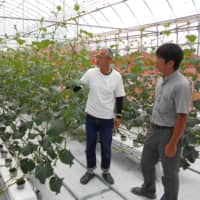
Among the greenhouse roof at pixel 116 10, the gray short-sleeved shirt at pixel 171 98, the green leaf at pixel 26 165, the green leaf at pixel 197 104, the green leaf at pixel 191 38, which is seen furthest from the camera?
the greenhouse roof at pixel 116 10

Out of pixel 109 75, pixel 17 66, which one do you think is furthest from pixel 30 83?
pixel 109 75

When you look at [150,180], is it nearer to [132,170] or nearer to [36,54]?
[132,170]

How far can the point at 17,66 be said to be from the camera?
1.85 meters

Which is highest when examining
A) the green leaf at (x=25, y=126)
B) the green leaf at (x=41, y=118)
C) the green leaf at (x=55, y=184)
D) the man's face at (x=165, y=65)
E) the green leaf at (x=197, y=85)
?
the man's face at (x=165, y=65)

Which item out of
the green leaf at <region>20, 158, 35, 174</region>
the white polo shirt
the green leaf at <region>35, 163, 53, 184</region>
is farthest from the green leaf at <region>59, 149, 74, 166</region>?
the white polo shirt

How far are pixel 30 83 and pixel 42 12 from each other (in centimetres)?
1378

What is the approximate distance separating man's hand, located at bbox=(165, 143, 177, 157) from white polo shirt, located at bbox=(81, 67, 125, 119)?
2.25 feet

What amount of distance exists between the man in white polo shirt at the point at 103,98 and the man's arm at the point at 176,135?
70 centimetres

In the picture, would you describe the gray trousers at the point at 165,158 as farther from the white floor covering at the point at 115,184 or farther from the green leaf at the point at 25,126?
the green leaf at the point at 25,126

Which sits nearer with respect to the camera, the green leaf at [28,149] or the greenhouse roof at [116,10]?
the green leaf at [28,149]

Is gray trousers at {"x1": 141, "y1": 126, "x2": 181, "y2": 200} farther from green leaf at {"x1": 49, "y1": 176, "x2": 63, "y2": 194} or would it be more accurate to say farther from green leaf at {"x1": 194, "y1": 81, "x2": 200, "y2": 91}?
green leaf at {"x1": 49, "y1": 176, "x2": 63, "y2": 194}

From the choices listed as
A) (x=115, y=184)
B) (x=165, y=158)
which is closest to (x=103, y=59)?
(x=165, y=158)

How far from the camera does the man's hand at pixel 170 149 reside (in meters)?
1.53

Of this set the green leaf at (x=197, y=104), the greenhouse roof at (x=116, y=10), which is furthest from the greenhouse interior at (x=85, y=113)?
the greenhouse roof at (x=116, y=10)
